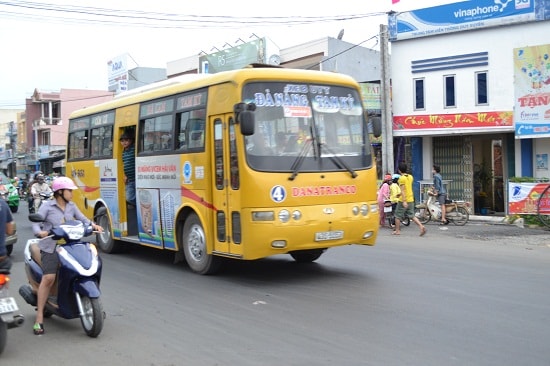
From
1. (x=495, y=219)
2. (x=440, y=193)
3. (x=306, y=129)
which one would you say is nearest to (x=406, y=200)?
(x=440, y=193)

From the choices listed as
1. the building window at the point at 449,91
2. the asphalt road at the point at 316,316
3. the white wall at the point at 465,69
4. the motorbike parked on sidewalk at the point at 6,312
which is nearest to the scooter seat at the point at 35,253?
the asphalt road at the point at 316,316

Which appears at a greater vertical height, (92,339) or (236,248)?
(236,248)

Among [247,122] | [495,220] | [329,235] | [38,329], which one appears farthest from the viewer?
[495,220]

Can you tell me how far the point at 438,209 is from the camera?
17344 millimetres

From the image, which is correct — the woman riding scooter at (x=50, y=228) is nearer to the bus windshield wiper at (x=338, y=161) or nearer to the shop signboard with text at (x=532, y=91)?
the bus windshield wiper at (x=338, y=161)

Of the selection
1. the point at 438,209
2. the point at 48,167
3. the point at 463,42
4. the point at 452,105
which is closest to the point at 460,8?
the point at 463,42

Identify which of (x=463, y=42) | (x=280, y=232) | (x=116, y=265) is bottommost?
(x=116, y=265)

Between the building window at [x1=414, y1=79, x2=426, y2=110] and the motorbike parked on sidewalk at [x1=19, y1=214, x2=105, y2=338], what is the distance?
16576 millimetres

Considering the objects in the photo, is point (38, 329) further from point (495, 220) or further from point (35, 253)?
point (495, 220)

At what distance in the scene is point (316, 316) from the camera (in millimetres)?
6527

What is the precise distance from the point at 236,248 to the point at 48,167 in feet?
178

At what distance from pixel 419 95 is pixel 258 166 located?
14.3 metres

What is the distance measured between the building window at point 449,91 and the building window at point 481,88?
844mm

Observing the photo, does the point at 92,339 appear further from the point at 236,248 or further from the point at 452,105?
the point at 452,105
